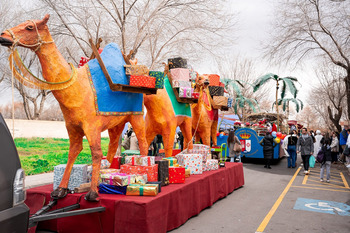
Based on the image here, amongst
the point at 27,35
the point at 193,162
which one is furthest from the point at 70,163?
the point at 193,162

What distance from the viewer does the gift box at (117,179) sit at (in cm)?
446

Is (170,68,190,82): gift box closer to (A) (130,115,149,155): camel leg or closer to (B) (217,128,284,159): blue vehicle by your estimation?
(A) (130,115,149,155): camel leg

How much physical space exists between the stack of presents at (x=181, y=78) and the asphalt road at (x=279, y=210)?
2.65 m

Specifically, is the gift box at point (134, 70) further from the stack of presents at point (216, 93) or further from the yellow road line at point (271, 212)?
the stack of presents at point (216, 93)

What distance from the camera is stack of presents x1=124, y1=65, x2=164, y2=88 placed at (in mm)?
4987

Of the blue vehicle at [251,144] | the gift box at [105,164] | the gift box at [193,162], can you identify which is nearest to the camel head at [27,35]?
the gift box at [105,164]

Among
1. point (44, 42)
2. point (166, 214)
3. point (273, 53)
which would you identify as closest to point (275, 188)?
point (166, 214)

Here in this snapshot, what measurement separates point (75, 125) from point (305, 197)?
6.08 m

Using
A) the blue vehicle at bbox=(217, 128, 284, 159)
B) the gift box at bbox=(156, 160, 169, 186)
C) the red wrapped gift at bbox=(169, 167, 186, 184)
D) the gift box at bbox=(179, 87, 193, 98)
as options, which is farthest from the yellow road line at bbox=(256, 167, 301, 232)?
the blue vehicle at bbox=(217, 128, 284, 159)

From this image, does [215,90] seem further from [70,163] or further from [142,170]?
[70,163]

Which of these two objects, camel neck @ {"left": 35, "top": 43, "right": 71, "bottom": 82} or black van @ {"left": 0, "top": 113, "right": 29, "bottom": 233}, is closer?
black van @ {"left": 0, "top": 113, "right": 29, "bottom": 233}

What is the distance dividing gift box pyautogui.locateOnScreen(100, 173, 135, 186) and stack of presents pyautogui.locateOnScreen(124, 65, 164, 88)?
1.52 m

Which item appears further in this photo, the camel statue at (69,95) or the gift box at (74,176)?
the gift box at (74,176)

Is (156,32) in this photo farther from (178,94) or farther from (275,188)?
(275,188)
